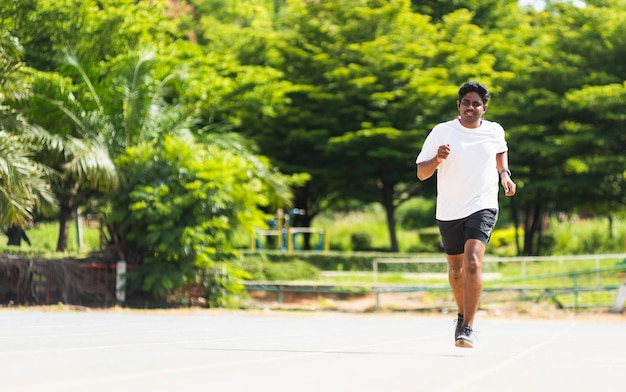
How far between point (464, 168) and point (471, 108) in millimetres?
426

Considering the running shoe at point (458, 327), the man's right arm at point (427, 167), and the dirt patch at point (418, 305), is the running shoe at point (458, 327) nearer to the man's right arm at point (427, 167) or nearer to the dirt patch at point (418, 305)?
the man's right arm at point (427, 167)

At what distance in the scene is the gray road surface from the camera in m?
5.00

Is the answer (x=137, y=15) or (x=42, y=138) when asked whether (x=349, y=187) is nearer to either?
(x=137, y=15)

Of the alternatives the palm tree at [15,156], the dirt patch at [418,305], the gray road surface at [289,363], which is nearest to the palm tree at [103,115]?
the palm tree at [15,156]

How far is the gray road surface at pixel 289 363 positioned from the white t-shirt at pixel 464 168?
3.34ft

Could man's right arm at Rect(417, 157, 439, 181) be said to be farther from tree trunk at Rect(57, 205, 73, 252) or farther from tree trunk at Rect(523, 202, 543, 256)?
tree trunk at Rect(523, 202, 543, 256)

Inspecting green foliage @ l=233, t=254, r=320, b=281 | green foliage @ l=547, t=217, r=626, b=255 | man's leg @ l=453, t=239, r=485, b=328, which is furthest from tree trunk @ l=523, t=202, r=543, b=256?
man's leg @ l=453, t=239, r=485, b=328

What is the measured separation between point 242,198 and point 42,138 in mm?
3888

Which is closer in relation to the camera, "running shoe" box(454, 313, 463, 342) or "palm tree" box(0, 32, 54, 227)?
"running shoe" box(454, 313, 463, 342)

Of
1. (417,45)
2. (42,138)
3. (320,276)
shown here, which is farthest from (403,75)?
(42,138)

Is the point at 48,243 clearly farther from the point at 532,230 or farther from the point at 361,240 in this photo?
the point at 361,240

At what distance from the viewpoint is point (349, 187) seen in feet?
121

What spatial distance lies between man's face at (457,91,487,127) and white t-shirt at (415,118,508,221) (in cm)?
5

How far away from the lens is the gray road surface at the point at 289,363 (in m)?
5.00
